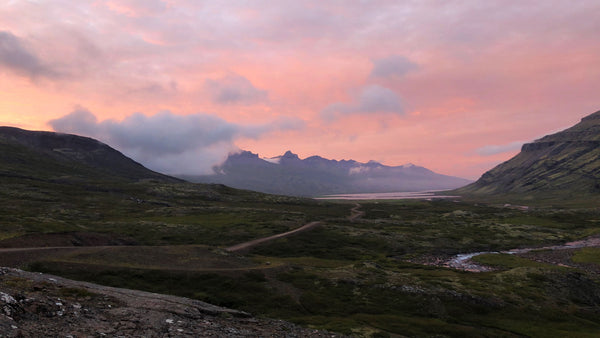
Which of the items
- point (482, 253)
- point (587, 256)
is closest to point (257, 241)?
point (482, 253)

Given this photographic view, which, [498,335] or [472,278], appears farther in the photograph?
[472,278]

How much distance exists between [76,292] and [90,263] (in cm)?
2468

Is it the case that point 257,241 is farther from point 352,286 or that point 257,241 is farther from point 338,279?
point 352,286

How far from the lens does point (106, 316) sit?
96.4 feet

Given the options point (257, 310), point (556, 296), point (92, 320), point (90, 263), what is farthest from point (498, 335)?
point (90, 263)

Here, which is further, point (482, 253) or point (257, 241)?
point (482, 253)

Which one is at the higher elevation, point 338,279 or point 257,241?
point 338,279

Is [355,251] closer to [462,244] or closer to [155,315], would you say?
[462,244]

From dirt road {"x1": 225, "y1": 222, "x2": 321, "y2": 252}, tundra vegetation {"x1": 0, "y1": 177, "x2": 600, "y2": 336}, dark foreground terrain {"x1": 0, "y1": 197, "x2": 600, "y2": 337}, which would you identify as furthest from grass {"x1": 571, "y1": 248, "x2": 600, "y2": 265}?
dirt road {"x1": 225, "y1": 222, "x2": 321, "y2": 252}

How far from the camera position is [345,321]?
45.3m

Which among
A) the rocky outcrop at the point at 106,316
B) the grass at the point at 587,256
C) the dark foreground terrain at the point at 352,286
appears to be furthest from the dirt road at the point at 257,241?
the grass at the point at 587,256

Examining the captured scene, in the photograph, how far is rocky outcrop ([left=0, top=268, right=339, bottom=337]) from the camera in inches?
955

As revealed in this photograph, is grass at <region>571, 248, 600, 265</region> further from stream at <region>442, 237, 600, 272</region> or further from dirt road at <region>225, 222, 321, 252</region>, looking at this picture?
dirt road at <region>225, 222, 321, 252</region>

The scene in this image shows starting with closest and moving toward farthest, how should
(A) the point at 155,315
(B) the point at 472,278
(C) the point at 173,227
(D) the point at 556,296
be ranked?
(A) the point at 155,315 → (D) the point at 556,296 → (B) the point at 472,278 → (C) the point at 173,227
